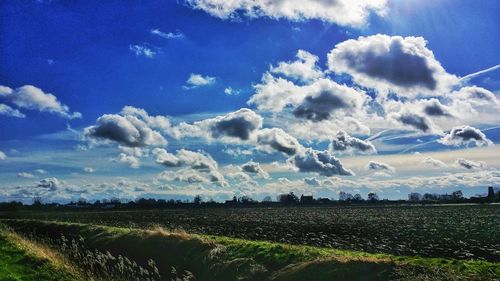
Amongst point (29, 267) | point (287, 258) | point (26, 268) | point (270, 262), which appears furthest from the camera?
point (270, 262)

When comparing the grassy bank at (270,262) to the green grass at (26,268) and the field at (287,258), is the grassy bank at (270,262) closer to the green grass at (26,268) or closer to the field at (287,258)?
the field at (287,258)

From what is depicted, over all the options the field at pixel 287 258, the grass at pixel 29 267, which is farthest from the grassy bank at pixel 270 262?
the grass at pixel 29 267

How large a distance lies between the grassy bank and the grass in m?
6.26

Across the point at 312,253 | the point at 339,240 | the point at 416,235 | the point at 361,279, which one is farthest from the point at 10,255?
the point at 416,235

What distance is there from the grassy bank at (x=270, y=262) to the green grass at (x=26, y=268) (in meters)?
6.45

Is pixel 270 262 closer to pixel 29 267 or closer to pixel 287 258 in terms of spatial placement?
pixel 287 258

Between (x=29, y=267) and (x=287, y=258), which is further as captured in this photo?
(x=287, y=258)

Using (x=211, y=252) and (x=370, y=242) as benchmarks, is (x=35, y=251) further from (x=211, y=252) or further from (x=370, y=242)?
(x=370, y=242)

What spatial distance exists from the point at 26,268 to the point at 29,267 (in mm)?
283

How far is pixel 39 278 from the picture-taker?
19.2m

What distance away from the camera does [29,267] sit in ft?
71.3

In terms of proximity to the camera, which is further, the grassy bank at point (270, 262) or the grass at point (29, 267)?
the grass at point (29, 267)

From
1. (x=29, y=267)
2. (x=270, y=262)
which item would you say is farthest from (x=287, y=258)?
(x=29, y=267)

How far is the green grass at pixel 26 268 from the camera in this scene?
19.2 m
